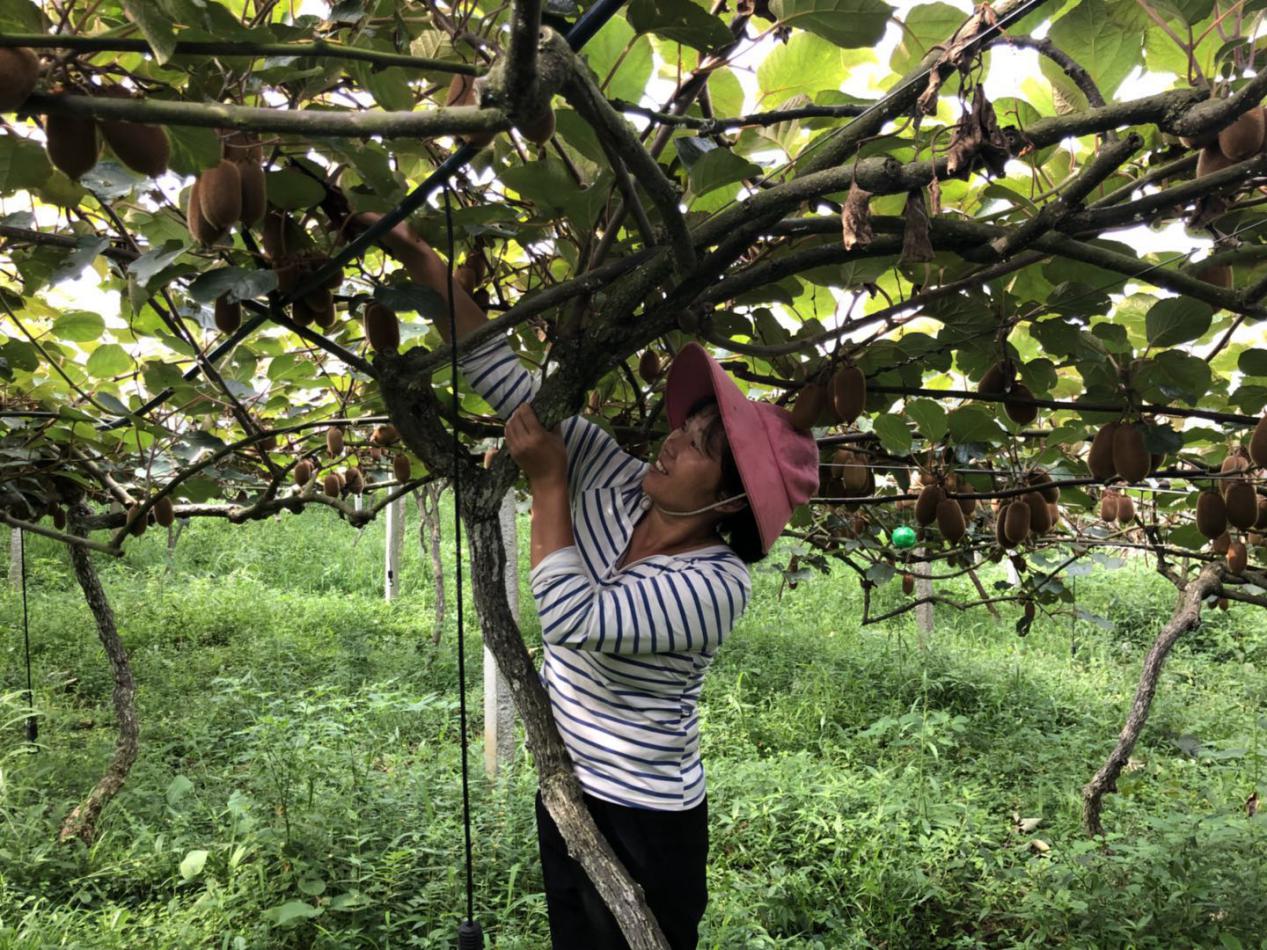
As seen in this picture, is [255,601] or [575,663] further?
[255,601]

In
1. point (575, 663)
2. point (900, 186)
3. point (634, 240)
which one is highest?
point (634, 240)

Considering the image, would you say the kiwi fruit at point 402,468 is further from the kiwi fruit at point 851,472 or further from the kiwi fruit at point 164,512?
the kiwi fruit at point 851,472

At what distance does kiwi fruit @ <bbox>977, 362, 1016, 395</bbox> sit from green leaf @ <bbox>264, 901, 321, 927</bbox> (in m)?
2.05

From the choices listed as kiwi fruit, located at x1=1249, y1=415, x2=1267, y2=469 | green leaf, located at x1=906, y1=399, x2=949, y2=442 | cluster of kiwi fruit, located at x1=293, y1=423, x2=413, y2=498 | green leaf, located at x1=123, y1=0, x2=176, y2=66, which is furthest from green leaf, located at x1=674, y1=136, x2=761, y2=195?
cluster of kiwi fruit, located at x1=293, y1=423, x2=413, y2=498

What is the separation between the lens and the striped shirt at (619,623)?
1.04 metres

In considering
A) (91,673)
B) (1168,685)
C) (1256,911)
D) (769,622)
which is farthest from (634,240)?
(769,622)

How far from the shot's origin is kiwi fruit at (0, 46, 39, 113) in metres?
0.51

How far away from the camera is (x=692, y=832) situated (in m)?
1.27

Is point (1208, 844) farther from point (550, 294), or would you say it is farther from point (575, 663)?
point (550, 294)

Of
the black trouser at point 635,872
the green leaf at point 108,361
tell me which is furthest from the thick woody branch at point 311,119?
the green leaf at point 108,361

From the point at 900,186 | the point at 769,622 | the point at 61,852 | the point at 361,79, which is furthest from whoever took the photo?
the point at 769,622

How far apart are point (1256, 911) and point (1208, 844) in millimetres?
288

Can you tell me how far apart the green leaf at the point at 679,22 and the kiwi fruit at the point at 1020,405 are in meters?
0.74

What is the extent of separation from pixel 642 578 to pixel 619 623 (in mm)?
124
